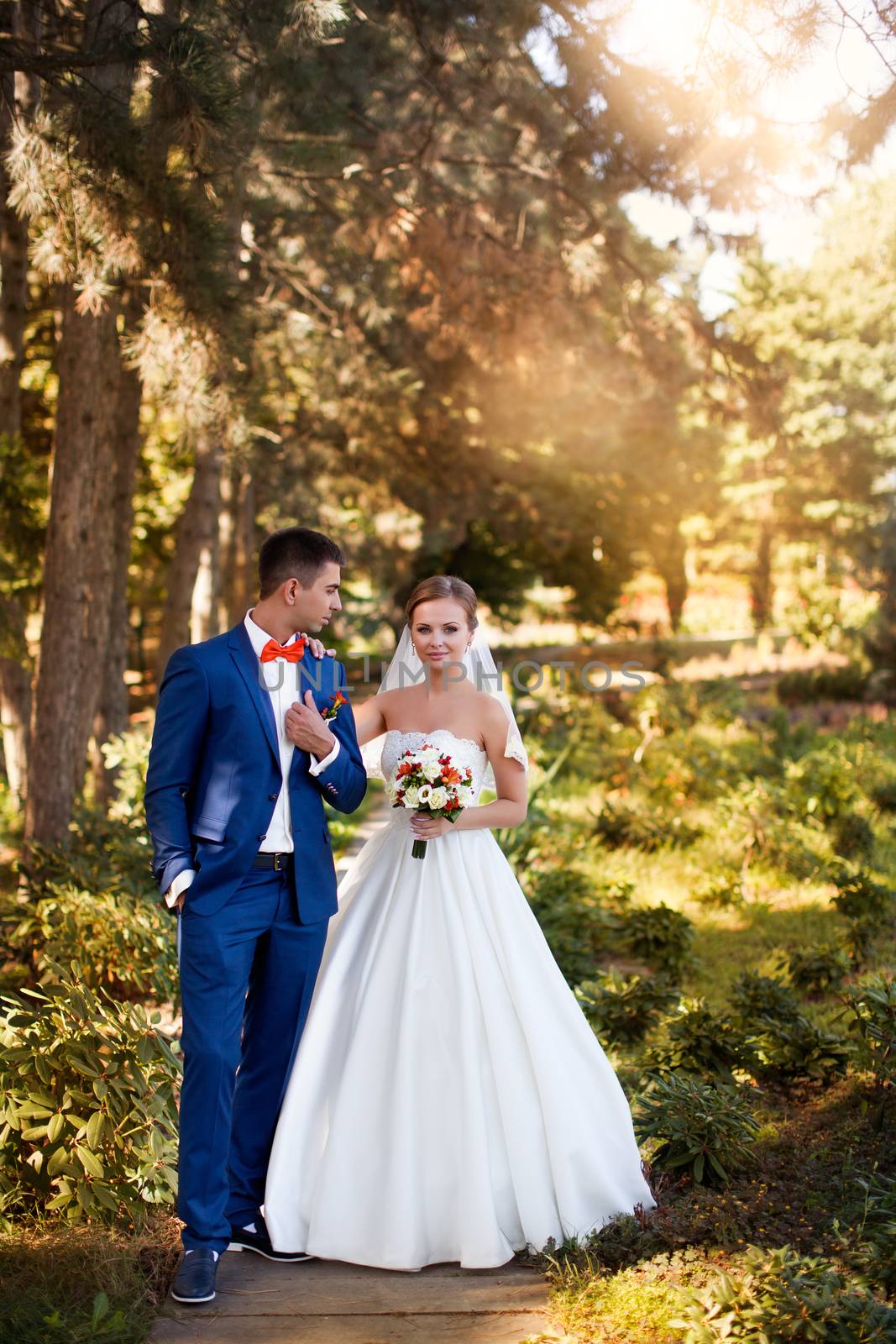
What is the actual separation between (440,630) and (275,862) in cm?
96

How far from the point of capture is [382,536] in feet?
57.1

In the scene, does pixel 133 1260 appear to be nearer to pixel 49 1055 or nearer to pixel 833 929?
pixel 49 1055

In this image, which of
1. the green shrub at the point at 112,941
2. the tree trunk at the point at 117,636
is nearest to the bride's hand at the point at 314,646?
the green shrub at the point at 112,941

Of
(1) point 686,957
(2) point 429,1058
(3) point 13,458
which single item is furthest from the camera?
(3) point 13,458

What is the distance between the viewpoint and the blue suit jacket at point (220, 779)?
353cm

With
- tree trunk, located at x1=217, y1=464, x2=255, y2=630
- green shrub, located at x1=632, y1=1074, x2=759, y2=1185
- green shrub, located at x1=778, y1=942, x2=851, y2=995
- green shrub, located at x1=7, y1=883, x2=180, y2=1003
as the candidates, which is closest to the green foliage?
green shrub, located at x1=778, y1=942, x2=851, y2=995

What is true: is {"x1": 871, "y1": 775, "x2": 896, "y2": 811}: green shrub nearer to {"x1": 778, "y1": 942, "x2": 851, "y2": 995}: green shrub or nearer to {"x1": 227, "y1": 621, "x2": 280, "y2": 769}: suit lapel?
{"x1": 778, "y1": 942, "x2": 851, "y2": 995}: green shrub

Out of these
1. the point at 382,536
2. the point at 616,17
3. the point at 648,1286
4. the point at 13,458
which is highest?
the point at 616,17

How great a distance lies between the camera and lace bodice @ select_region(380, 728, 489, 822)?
4.07 m

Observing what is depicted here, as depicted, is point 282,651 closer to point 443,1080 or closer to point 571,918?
point 443,1080

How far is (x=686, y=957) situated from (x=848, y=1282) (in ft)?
11.9

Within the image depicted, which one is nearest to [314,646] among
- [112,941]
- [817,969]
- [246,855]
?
[246,855]

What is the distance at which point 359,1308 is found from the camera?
3395 millimetres

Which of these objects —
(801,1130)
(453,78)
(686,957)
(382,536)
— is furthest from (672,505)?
(801,1130)
